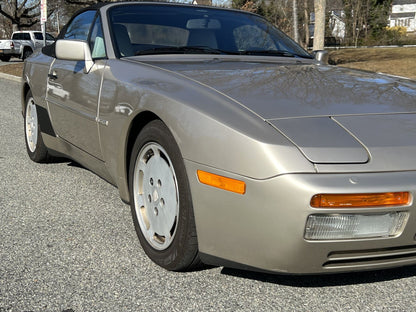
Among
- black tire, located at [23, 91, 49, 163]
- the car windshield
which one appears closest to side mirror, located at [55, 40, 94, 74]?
the car windshield

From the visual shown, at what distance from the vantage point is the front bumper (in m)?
2.05

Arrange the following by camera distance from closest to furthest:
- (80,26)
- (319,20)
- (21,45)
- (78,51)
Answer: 1. (78,51)
2. (80,26)
3. (319,20)
4. (21,45)

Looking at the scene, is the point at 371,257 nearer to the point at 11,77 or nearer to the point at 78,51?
the point at 78,51

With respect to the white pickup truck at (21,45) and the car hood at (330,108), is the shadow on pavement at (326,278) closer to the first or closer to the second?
the car hood at (330,108)

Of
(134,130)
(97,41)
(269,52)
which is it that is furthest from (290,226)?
(97,41)

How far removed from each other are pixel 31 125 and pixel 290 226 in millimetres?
3623

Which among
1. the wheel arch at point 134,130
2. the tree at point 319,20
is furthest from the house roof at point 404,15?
the wheel arch at point 134,130

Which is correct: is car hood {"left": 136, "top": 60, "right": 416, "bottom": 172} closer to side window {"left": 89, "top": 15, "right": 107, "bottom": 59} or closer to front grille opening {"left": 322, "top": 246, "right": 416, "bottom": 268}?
front grille opening {"left": 322, "top": 246, "right": 416, "bottom": 268}

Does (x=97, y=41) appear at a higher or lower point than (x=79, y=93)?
higher

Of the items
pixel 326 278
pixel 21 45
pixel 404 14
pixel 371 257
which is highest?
pixel 371 257

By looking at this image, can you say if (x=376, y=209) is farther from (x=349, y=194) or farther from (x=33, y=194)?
(x=33, y=194)

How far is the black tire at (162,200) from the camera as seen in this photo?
2460 millimetres

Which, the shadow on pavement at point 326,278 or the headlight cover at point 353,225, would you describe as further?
the shadow on pavement at point 326,278

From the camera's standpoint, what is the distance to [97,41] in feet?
12.4
